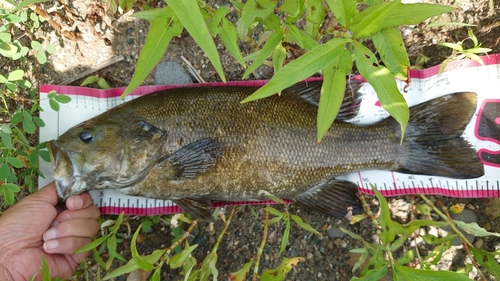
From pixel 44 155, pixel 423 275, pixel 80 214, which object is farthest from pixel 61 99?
pixel 423 275

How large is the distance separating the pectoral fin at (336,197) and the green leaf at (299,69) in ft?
4.77

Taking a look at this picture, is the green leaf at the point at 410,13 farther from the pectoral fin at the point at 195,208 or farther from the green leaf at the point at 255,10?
the pectoral fin at the point at 195,208

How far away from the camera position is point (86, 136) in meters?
2.37

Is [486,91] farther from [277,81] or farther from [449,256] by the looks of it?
[277,81]

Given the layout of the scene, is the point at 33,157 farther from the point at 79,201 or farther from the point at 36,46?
the point at 36,46

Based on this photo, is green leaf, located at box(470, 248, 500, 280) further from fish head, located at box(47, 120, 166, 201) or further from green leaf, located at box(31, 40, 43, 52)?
green leaf, located at box(31, 40, 43, 52)

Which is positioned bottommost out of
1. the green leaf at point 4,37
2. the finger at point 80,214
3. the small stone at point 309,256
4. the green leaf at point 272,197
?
the small stone at point 309,256

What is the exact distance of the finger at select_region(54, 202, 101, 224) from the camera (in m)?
2.62

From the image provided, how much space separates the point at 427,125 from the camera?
268 centimetres

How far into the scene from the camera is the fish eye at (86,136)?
2365 millimetres

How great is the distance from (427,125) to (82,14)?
2.92 metres

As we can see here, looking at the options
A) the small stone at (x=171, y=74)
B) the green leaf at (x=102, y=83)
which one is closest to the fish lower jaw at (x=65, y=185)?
the green leaf at (x=102, y=83)

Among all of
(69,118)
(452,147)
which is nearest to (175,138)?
(69,118)

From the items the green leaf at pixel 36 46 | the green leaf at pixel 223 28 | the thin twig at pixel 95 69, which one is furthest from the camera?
the thin twig at pixel 95 69
